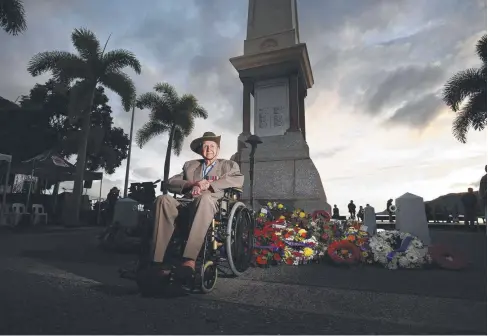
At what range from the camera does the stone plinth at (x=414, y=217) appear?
602 centimetres

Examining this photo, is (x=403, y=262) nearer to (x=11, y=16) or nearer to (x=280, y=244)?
(x=280, y=244)

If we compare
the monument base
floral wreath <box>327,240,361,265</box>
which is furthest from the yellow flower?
the monument base

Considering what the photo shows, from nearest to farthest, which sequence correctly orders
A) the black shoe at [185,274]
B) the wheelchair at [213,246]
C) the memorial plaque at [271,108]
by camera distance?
1. the black shoe at [185,274]
2. the wheelchair at [213,246]
3. the memorial plaque at [271,108]

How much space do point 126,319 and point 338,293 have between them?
192 cm

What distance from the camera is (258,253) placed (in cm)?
447

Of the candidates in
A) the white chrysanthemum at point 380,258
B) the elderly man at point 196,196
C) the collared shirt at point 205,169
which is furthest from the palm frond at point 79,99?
the white chrysanthemum at point 380,258

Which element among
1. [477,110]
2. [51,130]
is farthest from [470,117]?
[51,130]

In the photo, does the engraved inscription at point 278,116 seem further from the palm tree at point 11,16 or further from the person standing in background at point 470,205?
the palm tree at point 11,16

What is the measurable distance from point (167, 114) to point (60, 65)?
9.49 m

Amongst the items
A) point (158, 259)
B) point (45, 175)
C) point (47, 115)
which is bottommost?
point (158, 259)

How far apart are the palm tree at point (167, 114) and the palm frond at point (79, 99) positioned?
8.07 metres

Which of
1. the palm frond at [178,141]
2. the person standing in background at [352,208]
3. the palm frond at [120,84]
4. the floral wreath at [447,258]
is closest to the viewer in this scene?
the floral wreath at [447,258]

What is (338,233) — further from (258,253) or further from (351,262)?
(258,253)

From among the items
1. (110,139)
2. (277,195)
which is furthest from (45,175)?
(110,139)
